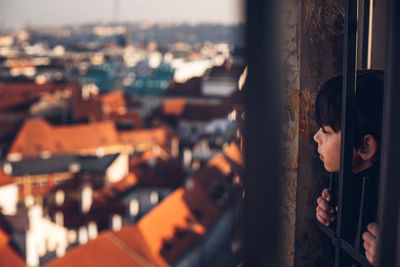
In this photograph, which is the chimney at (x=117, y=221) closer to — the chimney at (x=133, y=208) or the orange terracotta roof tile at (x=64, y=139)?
the chimney at (x=133, y=208)

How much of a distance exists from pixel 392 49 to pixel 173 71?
5644 cm

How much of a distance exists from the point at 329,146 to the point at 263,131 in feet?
1.79

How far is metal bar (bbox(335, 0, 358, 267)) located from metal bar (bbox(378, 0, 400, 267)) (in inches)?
12.5

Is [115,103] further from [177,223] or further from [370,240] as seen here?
[370,240]

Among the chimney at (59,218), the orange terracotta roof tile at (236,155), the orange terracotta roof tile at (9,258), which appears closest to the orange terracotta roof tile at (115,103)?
the chimney at (59,218)

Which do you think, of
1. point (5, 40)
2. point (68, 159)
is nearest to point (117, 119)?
point (68, 159)

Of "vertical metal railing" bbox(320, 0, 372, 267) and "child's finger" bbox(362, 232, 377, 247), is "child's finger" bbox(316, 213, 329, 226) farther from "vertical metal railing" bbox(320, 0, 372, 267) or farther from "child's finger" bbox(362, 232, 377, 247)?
"child's finger" bbox(362, 232, 377, 247)

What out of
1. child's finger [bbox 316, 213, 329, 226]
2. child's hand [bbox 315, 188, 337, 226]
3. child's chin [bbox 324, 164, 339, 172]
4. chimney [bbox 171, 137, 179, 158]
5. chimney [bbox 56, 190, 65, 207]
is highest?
child's chin [bbox 324, 164, 339, 172]

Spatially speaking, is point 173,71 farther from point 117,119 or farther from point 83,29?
point 83,29

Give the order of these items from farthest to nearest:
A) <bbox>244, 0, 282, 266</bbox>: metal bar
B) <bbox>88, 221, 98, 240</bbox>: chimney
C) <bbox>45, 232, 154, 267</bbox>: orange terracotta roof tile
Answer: <bbox>88, 221, 98, 240</bbox>: chimney
<bbox>45, 232, 154, 267</bbox>: orange terracotta roof tile
<bbox>244, 0, 282, 266</bbox>: metal bar

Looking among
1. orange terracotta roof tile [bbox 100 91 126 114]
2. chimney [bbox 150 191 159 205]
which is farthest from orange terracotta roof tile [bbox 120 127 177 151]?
chimney [bbox 150 191 159 205]

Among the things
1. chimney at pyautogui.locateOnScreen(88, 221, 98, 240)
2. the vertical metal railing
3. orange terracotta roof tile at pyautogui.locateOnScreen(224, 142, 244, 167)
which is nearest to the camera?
orange terracotta roof tile at pyautogui.locateOnScreen(224, 142, 244, 167)

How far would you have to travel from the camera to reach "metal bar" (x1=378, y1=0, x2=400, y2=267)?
2.61 ft

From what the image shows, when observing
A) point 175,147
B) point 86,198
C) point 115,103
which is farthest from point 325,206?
point 115,103
